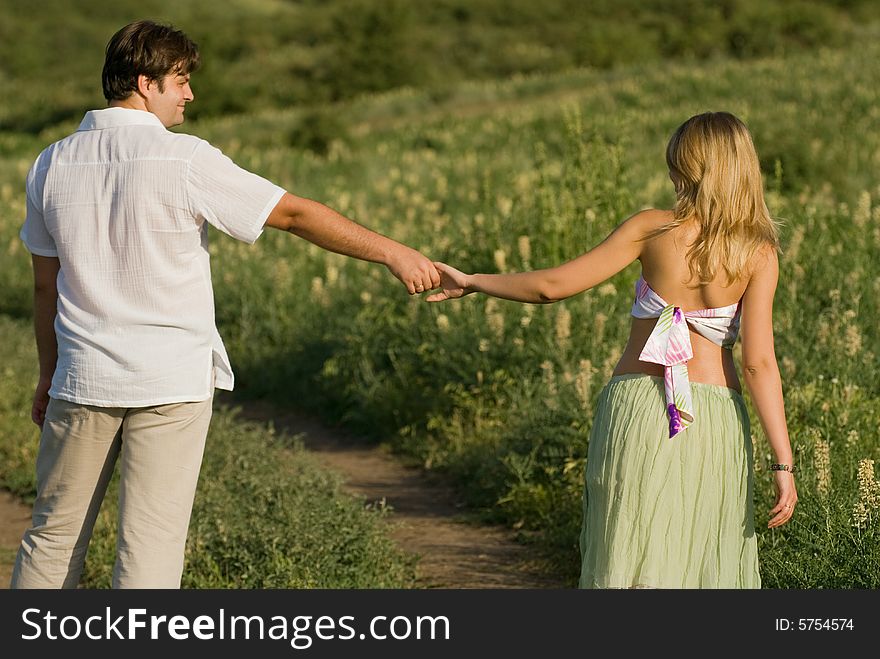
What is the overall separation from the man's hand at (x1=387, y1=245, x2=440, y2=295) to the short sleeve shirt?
0.53 m

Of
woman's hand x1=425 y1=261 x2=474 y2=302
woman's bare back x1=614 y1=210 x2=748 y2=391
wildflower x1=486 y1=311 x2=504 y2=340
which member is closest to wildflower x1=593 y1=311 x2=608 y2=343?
wildflower x1=486 y1=311 x2=504 y2=340

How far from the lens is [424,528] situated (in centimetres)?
620

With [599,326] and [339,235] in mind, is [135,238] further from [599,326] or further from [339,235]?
[599,326]

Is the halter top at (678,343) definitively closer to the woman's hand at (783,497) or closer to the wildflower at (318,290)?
the woman's hand at (783,497)

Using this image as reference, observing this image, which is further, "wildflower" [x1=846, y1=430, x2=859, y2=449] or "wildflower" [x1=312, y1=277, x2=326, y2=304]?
"wildflower" [x1=312, y1=277, x2=326, y2=304]

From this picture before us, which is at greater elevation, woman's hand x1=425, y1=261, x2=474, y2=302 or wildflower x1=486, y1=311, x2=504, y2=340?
woman's hand x1=425, y1=261, x2=474, y2=302

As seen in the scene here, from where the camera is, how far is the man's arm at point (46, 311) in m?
3.62

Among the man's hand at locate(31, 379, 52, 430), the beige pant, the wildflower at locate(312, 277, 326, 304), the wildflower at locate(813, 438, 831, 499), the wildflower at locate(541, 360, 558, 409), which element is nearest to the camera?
the beige pant

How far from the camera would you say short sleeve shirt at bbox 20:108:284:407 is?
3.36 meters

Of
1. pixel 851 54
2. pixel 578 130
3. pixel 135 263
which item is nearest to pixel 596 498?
pixel 135 263

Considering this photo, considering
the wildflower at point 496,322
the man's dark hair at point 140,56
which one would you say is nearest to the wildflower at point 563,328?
the wildflower at point 496,322

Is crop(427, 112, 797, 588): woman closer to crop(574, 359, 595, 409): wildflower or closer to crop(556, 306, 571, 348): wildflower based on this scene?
crop(574, 359, 595, 409): wildflower

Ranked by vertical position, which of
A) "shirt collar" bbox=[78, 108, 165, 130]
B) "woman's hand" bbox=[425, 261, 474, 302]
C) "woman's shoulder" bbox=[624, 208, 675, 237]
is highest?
"shirt collar" bbox=[78, 108, 165, 130]
